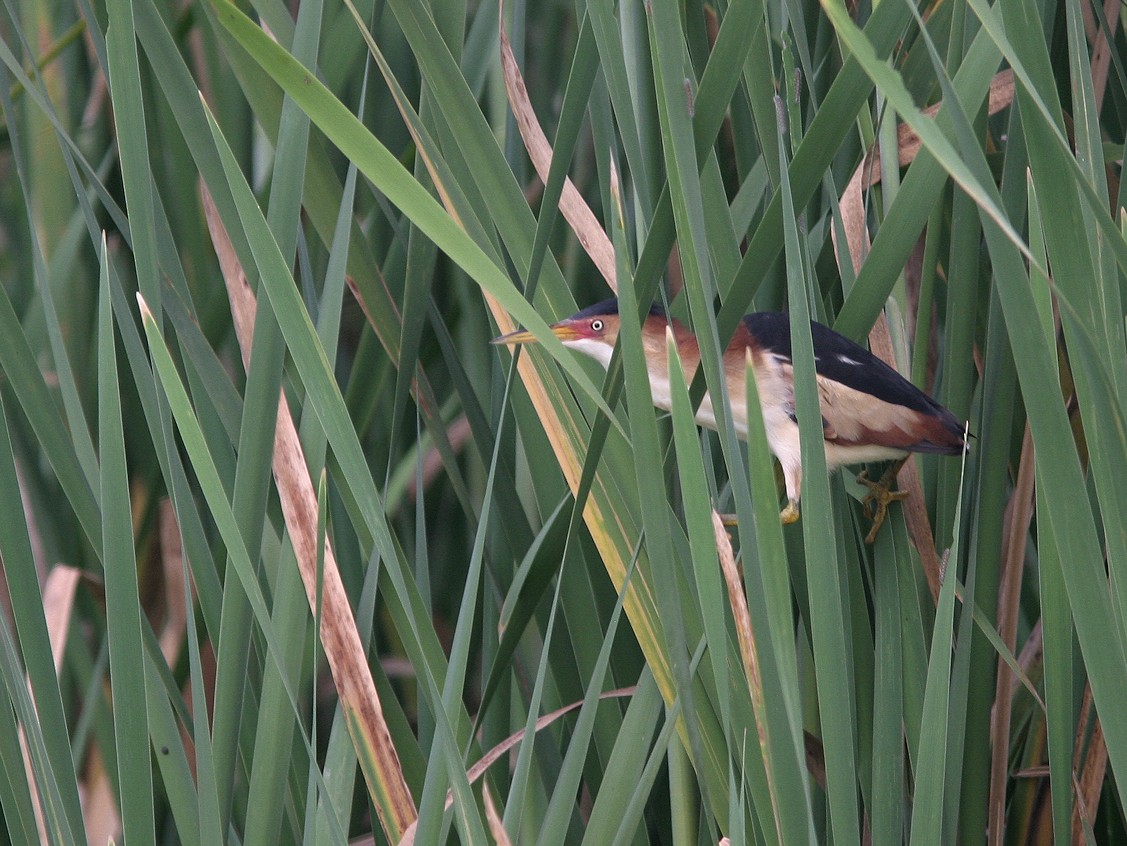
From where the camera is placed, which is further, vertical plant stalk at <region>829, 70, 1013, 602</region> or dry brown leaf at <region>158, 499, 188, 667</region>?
dry brown leaf at <region>158, 499, 188, 667</region>

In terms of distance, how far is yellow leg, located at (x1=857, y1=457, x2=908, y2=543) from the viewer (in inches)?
31.2

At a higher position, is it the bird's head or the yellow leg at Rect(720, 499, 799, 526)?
the bird's head

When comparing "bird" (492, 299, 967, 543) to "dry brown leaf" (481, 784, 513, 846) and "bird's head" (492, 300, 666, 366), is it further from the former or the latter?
"dry brown leaf" (481, 784, 513, 846)

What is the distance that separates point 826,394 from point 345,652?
1.48ft

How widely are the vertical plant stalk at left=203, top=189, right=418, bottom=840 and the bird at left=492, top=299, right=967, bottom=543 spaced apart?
16 cm

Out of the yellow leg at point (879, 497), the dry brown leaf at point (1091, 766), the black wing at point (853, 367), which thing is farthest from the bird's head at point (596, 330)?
the dry brown leaf at point (1091, 766)

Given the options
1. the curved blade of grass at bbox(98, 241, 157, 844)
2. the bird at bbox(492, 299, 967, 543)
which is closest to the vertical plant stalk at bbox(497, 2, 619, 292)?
the bird at bbox(492, 299, 967, 543)

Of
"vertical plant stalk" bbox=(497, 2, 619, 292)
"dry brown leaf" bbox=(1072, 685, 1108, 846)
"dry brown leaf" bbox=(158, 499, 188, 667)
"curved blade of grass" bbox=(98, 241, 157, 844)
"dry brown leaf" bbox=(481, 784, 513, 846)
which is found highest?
"vertical plant stalk" bbox=(497, 2, 619, 292)

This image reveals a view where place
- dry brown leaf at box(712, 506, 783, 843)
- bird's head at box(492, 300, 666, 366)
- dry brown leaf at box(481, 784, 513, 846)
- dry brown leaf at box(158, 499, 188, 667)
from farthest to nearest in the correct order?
1. dry brown leaf at box(158, 499, 188, 667)
2. bird's head at box(492, 300, 666, 366)
3. dry brown leaf at box(481, 784, 513, 846)
4. dry brown leaf at box(712, 506, 783, 843)

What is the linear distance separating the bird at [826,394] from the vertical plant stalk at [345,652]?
0.16 m

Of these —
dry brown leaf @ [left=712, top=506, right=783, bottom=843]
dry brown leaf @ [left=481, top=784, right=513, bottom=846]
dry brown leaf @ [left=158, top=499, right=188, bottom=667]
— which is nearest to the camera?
dry brown leaf @ [left=712, top=506, right=783, bottom=843]

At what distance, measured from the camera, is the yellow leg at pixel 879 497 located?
31.2 inches

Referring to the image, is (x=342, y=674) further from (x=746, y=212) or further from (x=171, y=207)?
(x=171, y=207)

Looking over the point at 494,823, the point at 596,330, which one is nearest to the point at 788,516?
the point at 596,330
